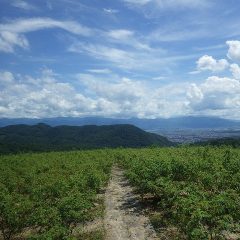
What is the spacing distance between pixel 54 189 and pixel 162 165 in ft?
34.3

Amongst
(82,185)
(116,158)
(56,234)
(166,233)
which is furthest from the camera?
(116,158)

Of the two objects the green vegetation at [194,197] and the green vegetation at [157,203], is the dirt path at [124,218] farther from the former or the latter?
the green vegetation at [194,197]

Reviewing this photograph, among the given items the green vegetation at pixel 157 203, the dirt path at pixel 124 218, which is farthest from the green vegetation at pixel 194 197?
the dirt path at pixel 124 218

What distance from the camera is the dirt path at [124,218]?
25.9 metres

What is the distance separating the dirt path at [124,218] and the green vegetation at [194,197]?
4.04 ft

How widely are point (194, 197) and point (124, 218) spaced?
32.9 feet

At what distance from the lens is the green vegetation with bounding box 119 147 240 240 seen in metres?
19.2

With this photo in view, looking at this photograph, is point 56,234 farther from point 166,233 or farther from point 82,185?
point 82,185

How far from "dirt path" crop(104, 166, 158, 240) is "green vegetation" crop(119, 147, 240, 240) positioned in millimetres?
1231

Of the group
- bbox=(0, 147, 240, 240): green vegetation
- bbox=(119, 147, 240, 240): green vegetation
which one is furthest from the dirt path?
bbox=(119, 147, 240, 240): green vegetation

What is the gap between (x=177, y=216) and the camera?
75.7ft

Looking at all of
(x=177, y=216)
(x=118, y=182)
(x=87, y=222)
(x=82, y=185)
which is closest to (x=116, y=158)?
(x=118, y=182)

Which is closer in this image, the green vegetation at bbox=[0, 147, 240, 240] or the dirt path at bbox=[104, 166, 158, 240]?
the green vegetation at bbox=[0, 147, 240, 240]

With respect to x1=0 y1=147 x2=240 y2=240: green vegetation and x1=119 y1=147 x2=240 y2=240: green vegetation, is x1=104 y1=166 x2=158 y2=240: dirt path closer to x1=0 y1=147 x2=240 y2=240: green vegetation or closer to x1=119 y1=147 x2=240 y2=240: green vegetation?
x1=0 y1=147 x2=240 y2=240: green vegetation
